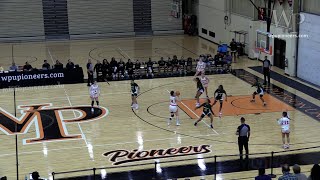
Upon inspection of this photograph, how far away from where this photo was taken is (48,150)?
18.8 meters

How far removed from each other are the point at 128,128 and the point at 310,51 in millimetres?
12851

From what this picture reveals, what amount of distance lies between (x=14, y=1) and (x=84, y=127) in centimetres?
2828

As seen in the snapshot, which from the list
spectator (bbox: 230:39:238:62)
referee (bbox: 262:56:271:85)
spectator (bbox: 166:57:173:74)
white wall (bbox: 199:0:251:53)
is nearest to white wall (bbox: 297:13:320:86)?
referee (bbox: 262:56:271:85)

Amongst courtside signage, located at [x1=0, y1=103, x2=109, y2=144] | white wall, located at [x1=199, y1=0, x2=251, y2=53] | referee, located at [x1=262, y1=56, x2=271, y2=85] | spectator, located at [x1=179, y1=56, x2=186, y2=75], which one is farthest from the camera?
white wall, located at [x1=199, y1=0, x2=251, y2=53]

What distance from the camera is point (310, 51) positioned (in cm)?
2894

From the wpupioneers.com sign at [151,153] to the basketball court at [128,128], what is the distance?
0.04 metres

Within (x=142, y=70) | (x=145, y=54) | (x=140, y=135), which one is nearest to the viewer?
(x=140, y=135)

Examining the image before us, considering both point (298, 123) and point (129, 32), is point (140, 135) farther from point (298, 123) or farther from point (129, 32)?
point (129, 32)

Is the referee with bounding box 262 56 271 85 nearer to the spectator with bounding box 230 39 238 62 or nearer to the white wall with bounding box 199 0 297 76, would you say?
the white wall with bounding box 199 0 297 76

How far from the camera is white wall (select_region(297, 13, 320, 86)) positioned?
28.2 meters

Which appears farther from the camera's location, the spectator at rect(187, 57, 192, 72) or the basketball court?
the spectator at rect(187, 57, 192, 72)

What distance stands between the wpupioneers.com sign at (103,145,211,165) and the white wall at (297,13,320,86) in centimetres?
Result: 1220

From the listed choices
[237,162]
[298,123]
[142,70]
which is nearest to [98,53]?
[142,70]

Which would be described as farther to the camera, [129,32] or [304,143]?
[129,32]
